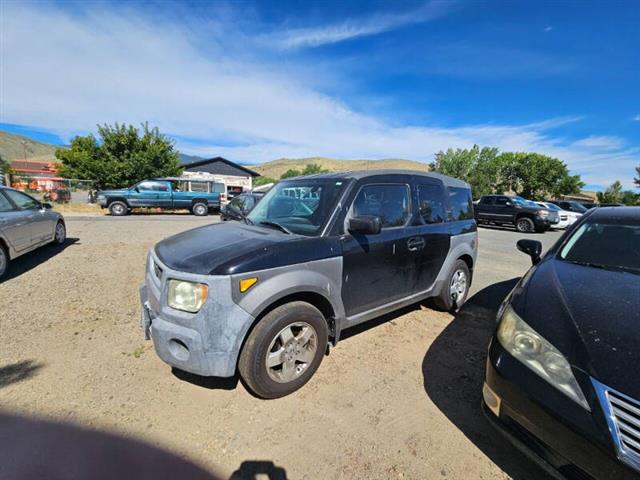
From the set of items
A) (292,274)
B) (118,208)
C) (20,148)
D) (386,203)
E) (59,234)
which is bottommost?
(118,208)

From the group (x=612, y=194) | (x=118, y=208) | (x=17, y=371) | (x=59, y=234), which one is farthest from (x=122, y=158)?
(x=612, y=194)

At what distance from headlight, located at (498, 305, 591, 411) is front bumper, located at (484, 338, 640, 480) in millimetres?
36

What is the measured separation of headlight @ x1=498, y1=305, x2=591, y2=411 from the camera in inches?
61.5

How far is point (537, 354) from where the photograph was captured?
69.5 inches

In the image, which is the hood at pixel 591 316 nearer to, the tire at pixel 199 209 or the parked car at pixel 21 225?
the parked car at pixel 21 225

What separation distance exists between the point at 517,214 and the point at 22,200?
18695 mm

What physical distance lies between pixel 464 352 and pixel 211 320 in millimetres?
2716

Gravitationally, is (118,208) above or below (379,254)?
below

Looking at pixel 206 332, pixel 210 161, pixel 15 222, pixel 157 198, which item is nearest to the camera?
pixel 206 332

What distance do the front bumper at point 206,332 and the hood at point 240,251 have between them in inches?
3.9

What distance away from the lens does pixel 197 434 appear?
2.11m

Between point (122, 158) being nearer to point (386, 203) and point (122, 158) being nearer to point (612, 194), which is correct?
point (386, 203)

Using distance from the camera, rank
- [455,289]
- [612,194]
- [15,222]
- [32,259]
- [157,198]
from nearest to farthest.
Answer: [455,289]
[15,222]
[32,259]
[157,198]
[612,194]

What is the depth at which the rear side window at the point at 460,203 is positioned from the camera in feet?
13.9
